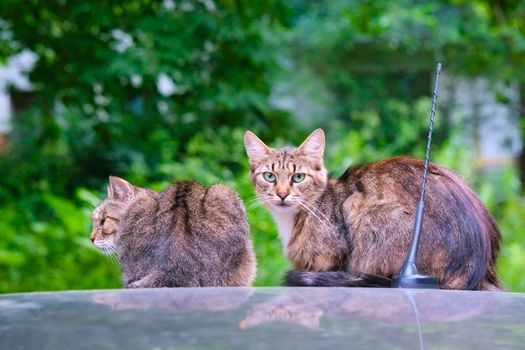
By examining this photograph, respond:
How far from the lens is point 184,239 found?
3863mm

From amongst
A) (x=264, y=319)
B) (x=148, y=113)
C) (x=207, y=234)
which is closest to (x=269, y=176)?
(x=207, y=234)

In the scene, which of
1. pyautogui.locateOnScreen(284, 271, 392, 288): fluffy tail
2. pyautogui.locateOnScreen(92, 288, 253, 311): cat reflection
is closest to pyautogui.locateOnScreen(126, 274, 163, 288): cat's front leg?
pyautogui.locateOnScreen(284, 271, 392, 288): fluffy tail

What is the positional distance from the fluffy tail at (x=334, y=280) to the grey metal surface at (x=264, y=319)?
1.17m

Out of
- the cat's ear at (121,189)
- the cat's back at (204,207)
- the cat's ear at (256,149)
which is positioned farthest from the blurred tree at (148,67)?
the cat's back at (204,207)

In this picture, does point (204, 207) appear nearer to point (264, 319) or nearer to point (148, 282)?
point (148, 282)

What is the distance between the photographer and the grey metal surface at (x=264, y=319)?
2053 millimetres

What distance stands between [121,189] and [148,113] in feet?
21.5

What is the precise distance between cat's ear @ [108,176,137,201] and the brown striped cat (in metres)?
0.56

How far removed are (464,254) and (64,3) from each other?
22.8 ft

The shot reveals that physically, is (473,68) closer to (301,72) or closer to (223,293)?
(301,72)

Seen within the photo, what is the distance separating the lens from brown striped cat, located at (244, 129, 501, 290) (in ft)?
13.2

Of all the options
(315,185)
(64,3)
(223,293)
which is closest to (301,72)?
(64,3)

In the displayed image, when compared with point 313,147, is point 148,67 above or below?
above

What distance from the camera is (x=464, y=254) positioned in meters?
4.04
